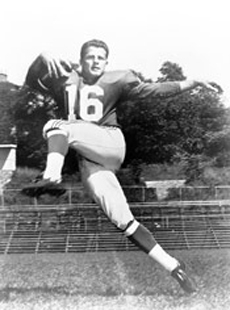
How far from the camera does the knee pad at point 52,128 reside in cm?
284

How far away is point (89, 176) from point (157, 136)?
1.34 feet

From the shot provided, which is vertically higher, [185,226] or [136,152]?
[136,152]

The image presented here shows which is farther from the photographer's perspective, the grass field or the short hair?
the short hair

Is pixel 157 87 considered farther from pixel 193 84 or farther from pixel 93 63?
pixel 93 63

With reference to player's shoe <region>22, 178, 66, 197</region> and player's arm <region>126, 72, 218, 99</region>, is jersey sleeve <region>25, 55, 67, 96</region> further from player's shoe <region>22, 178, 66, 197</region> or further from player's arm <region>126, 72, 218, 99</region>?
player's shoe <region>22, 178, 66, 197</region>

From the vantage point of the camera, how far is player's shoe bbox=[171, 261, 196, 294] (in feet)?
9.03

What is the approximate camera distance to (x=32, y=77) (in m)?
2.87

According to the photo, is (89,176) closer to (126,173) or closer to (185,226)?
(126,173)

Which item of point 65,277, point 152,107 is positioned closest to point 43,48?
point 152,107

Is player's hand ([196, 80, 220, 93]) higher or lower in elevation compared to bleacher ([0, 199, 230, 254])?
higher

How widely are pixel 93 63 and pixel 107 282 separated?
3.58ft

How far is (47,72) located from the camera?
285cm

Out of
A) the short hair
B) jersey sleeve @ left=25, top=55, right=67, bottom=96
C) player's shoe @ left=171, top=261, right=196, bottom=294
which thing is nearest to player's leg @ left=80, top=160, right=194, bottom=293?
player's shoe @ left=171, top=261, right=196, bottom=294

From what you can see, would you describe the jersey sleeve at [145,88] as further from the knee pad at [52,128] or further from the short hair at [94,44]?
the knee pad at [52,128]
